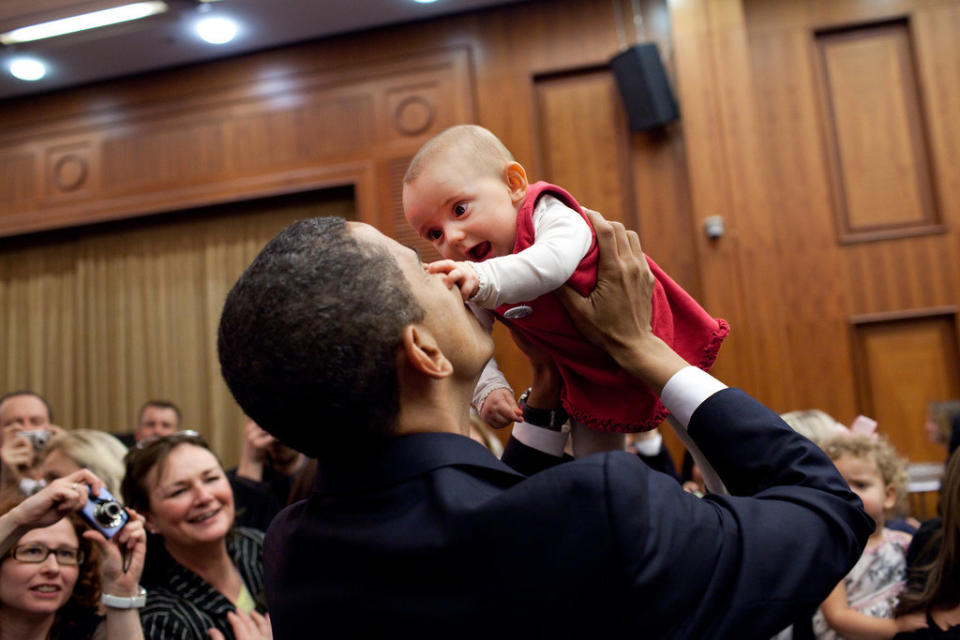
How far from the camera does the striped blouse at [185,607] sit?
2.24 meters

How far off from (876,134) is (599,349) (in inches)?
185

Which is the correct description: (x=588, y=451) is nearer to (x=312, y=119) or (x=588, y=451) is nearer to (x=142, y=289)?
(x=312, y=119)

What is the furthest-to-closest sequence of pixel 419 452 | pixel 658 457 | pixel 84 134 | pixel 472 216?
pixel 84 134 → pixel 658 457 → pixel 472 216 → pixel 419 452

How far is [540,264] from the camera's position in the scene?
138cm

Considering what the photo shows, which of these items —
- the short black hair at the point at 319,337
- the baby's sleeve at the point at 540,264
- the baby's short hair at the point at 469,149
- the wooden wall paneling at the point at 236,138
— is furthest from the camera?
the wooden wall paneling at the point at 236,138

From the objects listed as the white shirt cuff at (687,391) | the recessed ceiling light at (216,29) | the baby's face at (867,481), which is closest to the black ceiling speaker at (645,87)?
the recessed ceiling light at (216,29)

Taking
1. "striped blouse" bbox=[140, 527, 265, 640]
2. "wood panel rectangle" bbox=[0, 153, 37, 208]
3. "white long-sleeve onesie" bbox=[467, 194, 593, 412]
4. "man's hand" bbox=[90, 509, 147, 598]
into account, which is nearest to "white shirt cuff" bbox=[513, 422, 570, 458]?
"white long-sleeve onesie" bbox=[467, 194, 593, 412]

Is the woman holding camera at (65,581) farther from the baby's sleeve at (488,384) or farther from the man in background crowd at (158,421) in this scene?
the man in background crowd at (158,421)

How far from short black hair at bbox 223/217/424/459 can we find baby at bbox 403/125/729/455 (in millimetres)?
435

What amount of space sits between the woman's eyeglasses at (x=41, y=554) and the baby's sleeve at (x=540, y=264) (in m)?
1.53

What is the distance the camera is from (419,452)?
1064 millimetres

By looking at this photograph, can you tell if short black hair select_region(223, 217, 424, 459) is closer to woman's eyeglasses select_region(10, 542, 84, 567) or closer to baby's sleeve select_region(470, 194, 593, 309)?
baby's sleeve select_region(470, 194, 593, 309)

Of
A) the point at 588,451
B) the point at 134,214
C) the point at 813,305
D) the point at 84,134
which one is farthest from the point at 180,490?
the point at 84,134

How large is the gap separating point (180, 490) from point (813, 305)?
4015mm
